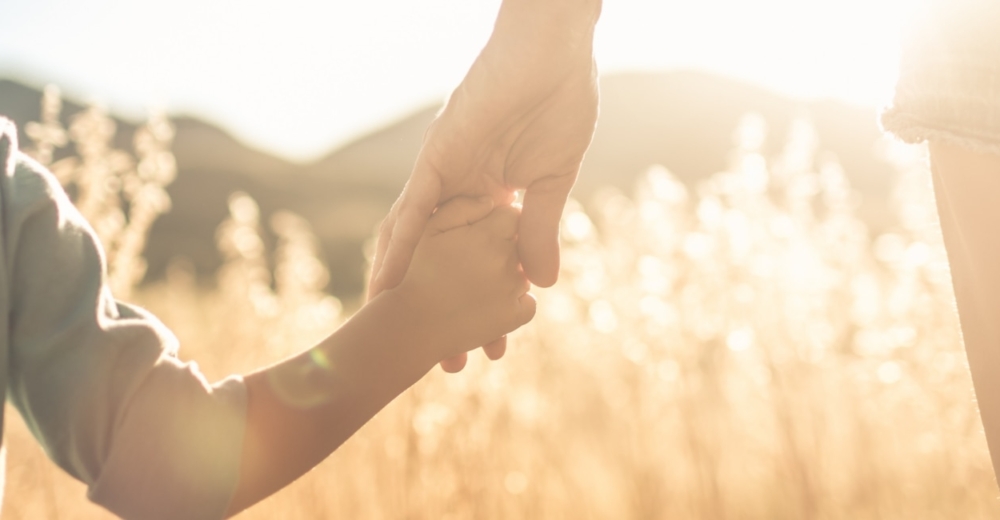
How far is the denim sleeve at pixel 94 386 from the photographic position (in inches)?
34.2

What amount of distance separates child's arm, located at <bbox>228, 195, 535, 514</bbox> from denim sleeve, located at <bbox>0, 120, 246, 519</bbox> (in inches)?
2.3

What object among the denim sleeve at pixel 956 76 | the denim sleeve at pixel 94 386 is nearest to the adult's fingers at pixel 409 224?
the denim sleeve at pixel 94 386

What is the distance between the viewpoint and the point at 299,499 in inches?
82.8

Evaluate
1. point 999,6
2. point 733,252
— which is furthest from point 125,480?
point 733,252

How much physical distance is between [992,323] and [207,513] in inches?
37.4

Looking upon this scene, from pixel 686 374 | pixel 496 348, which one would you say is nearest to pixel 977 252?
pixel 496 348

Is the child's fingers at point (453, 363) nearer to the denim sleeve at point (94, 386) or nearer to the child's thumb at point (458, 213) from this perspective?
the child's thumb at point (458, 213)

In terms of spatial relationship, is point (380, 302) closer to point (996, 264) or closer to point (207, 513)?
point (207, 513)

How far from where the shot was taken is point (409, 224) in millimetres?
1159

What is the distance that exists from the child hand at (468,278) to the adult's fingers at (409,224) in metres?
0.03

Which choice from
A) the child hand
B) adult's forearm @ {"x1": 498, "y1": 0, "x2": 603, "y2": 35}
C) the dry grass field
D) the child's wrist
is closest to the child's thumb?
the child hand

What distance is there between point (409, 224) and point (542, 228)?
22 cm

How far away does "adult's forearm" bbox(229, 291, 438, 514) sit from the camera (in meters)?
0.97

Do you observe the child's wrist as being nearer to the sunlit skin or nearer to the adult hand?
the adult hand
